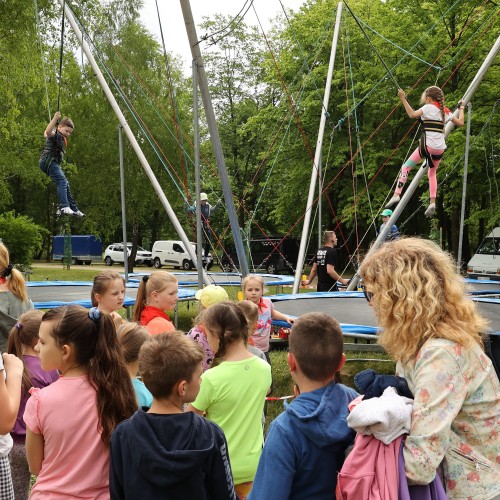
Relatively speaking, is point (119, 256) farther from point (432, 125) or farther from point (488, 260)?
point (432, 125)

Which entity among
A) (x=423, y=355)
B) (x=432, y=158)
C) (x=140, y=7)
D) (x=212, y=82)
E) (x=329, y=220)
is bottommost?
(x=329, y=220)

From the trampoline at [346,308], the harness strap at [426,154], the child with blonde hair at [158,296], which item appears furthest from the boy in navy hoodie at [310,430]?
the harness strap at [426,154]

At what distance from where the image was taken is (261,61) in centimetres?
2444

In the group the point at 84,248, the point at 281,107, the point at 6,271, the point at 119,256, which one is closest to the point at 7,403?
the point at 6,271

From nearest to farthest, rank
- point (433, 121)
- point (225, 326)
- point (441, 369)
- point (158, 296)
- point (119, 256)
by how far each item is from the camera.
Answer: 1. point (441, 369)
2. point (225, 326)
3. point (158, 296)
4. point (433, 121)
5. point (119, 256)

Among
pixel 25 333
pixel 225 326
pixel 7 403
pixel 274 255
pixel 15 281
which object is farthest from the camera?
pixel 274 255

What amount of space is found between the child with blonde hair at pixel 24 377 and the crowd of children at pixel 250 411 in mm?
338

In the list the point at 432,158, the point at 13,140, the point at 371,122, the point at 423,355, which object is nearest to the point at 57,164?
the point at 432,158

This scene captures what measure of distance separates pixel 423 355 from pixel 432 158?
5.02 meters

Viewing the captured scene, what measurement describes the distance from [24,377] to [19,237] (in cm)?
1502

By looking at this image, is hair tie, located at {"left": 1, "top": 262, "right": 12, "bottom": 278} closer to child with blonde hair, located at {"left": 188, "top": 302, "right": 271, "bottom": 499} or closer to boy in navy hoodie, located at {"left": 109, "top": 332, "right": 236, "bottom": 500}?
child with blonde hair, located at {"left": 188, "top": 302, "right": 271, "bottom": 499}

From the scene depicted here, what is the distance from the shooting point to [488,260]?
15469 millimetres

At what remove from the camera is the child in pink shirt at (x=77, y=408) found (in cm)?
194

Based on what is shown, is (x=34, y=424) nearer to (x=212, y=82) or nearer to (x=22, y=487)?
(x=22, y=487)
